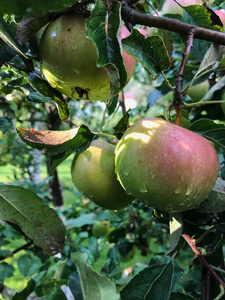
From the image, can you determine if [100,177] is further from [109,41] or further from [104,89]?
[109,41]

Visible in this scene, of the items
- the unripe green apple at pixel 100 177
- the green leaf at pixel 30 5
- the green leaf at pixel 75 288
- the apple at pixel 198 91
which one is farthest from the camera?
the apple at pixel 198 91

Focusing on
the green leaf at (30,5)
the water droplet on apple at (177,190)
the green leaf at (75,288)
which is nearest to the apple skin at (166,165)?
the water droplet on apple at (177,190)

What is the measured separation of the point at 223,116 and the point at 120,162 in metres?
0.80

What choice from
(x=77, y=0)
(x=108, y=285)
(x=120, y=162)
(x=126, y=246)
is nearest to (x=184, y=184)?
(x=120, y=162)

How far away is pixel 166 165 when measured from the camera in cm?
54

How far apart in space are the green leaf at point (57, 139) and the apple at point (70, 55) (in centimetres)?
9

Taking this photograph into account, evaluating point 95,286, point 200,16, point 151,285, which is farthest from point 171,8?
point 95,286

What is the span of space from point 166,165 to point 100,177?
0.22 metres

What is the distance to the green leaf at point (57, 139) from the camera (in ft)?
1.84

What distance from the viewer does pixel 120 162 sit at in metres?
0.59

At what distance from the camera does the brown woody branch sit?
590mm

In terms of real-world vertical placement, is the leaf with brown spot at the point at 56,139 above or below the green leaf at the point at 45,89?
below

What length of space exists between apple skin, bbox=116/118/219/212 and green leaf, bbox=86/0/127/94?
0.12 meters

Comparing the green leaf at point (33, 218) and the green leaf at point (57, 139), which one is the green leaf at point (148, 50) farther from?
the green leaf at point (33, 218)
